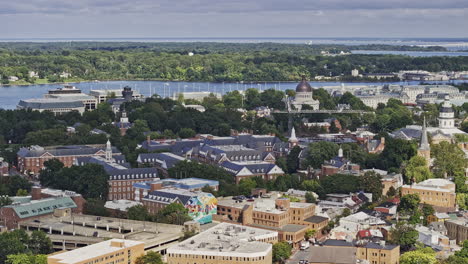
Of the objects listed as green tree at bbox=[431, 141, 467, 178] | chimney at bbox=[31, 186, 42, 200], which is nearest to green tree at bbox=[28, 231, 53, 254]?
chimney at bbox=[31, 186, 42, 200]

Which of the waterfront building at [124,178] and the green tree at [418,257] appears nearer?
the green tree at [418,257]

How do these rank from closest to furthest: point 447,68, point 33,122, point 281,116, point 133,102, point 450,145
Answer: point 450,145
point 33,122
point 281,116
point 133,102
point 447,68

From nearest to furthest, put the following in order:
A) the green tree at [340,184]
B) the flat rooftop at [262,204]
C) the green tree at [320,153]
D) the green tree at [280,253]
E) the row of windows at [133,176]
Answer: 1. the green tree at [280,253]
2. the flat rooftop at [262,204]
3. the green tree at [340,184]
4. the row of windows at [133,176]
5. the green tree at [320,153]

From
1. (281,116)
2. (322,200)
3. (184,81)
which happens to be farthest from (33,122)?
(184,81)

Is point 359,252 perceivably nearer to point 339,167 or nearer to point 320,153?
point 339,167

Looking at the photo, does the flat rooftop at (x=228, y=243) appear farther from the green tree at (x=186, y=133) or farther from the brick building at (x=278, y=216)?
the green tree at (x=186, y=133)

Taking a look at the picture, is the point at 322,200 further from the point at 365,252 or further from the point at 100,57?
the point at 100,57

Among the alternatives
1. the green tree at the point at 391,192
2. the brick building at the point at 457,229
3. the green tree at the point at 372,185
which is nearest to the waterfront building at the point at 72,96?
the green tree at the point at 372,185
